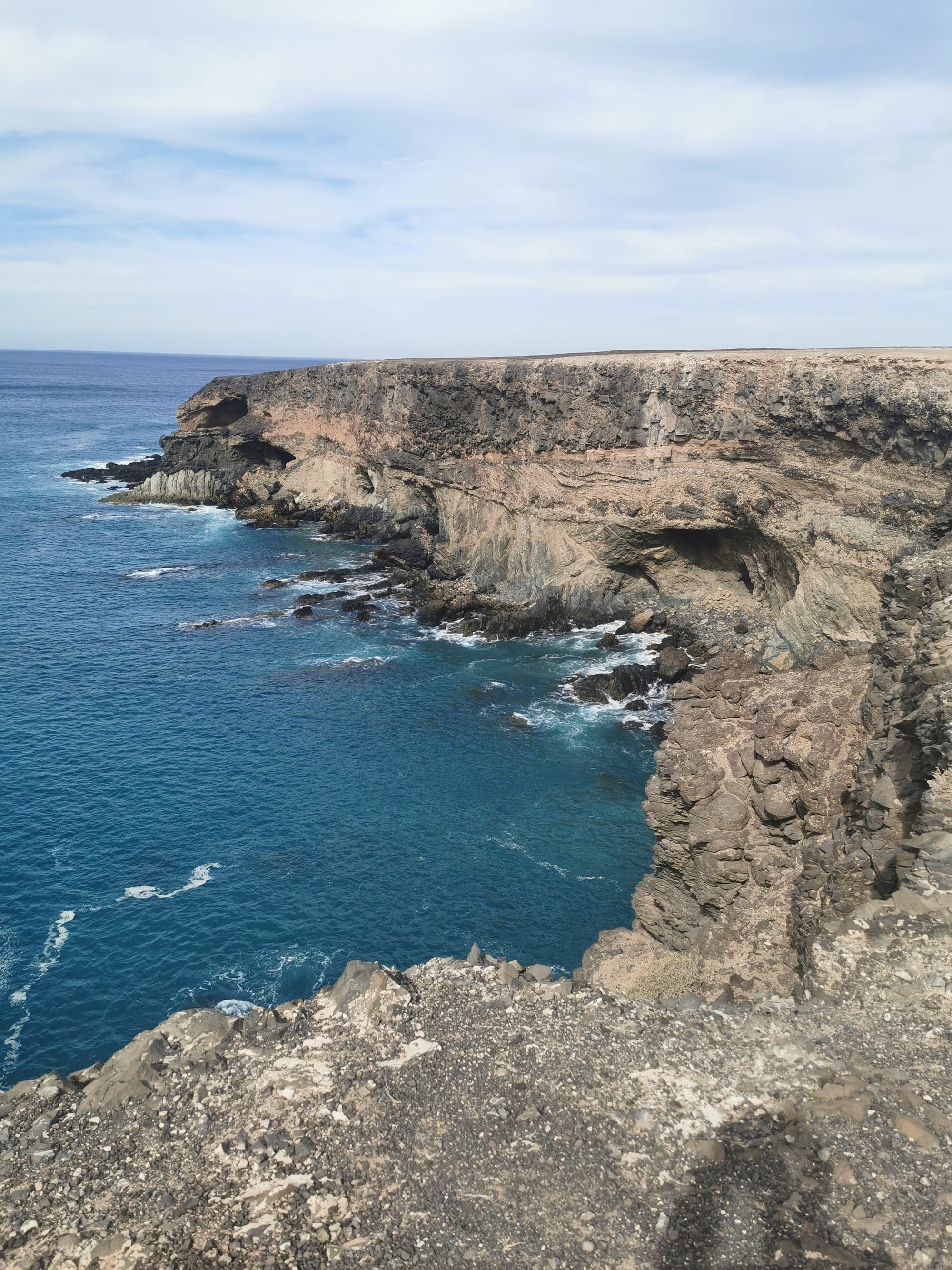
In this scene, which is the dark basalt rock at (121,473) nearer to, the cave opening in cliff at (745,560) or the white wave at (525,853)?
the cave opening in cliff at (745,560)

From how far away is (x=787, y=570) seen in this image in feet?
189

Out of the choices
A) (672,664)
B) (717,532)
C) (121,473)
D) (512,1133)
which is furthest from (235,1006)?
(121,473)

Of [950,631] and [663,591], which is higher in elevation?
[950,631]

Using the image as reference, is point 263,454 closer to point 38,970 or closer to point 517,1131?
point 38,970

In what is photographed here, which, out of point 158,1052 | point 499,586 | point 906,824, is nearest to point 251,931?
point 158,1052

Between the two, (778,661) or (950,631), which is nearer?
(950,631)

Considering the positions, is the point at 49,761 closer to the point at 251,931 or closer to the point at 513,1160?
the point at 251,931

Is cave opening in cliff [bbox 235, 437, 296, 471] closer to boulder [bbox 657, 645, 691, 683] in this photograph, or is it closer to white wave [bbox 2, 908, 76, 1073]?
boulder [bbox 657, 645, 691, 683]

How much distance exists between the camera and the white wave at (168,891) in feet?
111

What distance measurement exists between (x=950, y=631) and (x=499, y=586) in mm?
50303

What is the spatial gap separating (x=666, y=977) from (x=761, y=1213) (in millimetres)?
10726

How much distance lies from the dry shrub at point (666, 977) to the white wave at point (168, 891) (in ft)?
62.0

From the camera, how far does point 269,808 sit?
1570 inches

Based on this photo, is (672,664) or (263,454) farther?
(263,454)
